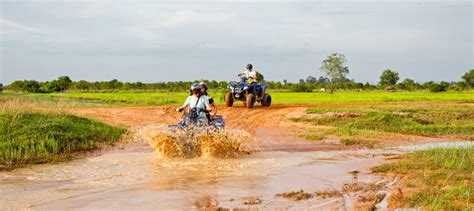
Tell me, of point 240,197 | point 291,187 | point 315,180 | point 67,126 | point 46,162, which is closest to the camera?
point 240,197

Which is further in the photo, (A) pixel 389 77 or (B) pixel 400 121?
(A) pixel 389 77

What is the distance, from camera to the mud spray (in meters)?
11.7

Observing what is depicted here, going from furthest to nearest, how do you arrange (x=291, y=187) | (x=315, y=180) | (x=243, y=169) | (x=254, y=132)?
1. (x=254, y=132)
2. (x=243, y=169)
3. (x=315, y=180)
4. (x=291, y=187)

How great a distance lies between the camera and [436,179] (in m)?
8.82

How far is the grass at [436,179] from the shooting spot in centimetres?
718

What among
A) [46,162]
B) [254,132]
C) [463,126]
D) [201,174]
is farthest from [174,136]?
[463,126]

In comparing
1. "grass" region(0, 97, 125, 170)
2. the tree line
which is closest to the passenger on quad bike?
"grass" region(0, 97, 125, 170)

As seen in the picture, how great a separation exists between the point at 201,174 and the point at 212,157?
6.53ft

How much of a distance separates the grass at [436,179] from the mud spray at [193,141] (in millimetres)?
3432

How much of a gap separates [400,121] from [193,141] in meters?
9.92

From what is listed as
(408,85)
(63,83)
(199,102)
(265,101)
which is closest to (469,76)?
(408,85)

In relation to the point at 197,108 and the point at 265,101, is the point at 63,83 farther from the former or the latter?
the point at 197,108

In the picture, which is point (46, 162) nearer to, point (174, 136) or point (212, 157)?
point (174, 136)

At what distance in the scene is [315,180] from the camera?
9336 mm
